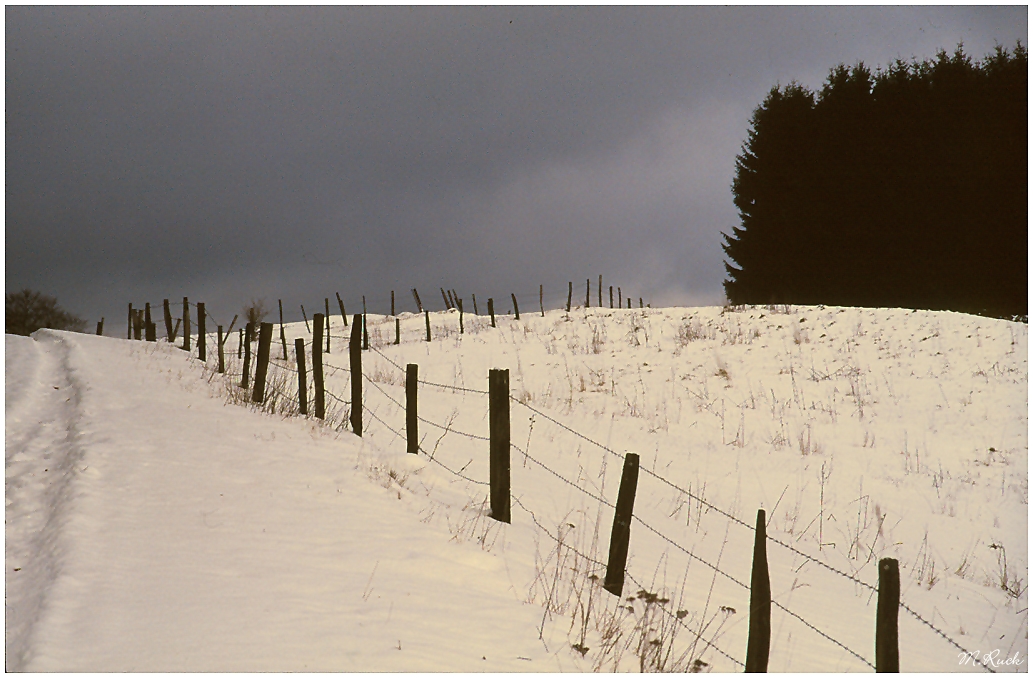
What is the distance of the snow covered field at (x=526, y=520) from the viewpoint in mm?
4172

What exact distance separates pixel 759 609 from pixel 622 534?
1487 mm

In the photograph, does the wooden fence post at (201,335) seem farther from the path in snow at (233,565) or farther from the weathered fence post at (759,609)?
the weathered fence post at (759,609)

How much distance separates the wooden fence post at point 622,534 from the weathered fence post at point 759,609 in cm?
137

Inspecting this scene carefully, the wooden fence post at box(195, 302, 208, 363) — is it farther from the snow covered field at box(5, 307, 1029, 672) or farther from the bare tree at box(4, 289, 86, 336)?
the bare tree at box(4, 289, 86, 336)

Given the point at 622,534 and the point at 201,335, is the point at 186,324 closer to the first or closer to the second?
the point at 201,335

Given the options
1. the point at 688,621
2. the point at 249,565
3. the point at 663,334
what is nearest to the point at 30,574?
the point at 249,565

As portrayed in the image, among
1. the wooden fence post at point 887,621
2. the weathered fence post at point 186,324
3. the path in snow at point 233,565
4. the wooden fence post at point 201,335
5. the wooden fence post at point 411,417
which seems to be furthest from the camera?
the weathered fence post at point 186,324

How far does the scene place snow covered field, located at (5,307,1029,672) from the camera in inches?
164

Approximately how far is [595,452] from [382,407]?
184 inches

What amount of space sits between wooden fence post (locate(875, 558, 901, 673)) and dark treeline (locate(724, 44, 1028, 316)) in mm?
21955

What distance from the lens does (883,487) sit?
30.5ft

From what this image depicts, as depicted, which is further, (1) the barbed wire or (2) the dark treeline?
(2) the dark treeline

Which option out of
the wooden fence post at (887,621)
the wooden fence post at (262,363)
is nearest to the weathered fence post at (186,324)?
the wooden fence post at (262,363)

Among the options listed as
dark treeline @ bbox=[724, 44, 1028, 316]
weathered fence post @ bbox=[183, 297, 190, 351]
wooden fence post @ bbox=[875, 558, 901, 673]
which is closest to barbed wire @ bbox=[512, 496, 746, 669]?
wooden fence post @ bbox=[875, 558, 901, 673]
